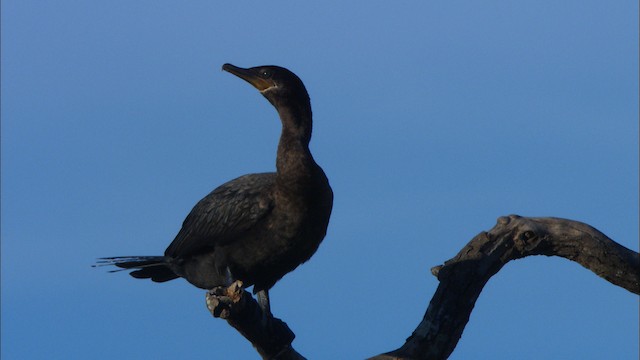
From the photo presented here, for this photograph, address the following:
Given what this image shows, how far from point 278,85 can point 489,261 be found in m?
1.92

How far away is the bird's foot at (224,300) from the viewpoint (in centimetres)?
696

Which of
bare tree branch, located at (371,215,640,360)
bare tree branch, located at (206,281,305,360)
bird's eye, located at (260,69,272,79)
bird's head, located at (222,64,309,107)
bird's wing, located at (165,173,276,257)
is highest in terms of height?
bird's eye, located at (260,69,272,79)

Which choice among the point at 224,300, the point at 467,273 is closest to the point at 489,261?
the point at 467,273

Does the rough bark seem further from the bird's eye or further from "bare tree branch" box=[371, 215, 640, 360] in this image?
the bird's eye

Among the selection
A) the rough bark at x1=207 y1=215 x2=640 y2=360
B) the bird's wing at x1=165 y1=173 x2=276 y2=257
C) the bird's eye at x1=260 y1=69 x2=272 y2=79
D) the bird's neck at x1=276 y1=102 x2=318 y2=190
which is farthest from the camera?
the bird's eye at x1=260 y1=69 x2=272 y2=79

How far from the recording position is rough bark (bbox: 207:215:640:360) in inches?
295

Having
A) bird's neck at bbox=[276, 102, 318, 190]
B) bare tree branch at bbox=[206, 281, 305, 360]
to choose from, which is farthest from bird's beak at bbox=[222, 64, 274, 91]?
bare tree branch at bbox=[206, 281, 305, 360]

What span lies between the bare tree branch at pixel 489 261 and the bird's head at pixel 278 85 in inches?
61.4

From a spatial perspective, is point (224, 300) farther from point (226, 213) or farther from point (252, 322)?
point (226, 213)

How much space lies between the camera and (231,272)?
26.5ft

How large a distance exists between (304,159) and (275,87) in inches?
23.9

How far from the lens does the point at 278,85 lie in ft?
26.8

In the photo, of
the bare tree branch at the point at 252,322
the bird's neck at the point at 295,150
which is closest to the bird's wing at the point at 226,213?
the bird's neck at the point at 295,150

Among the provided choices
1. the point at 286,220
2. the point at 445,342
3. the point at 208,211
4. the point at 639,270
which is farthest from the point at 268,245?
the point at 639,270
